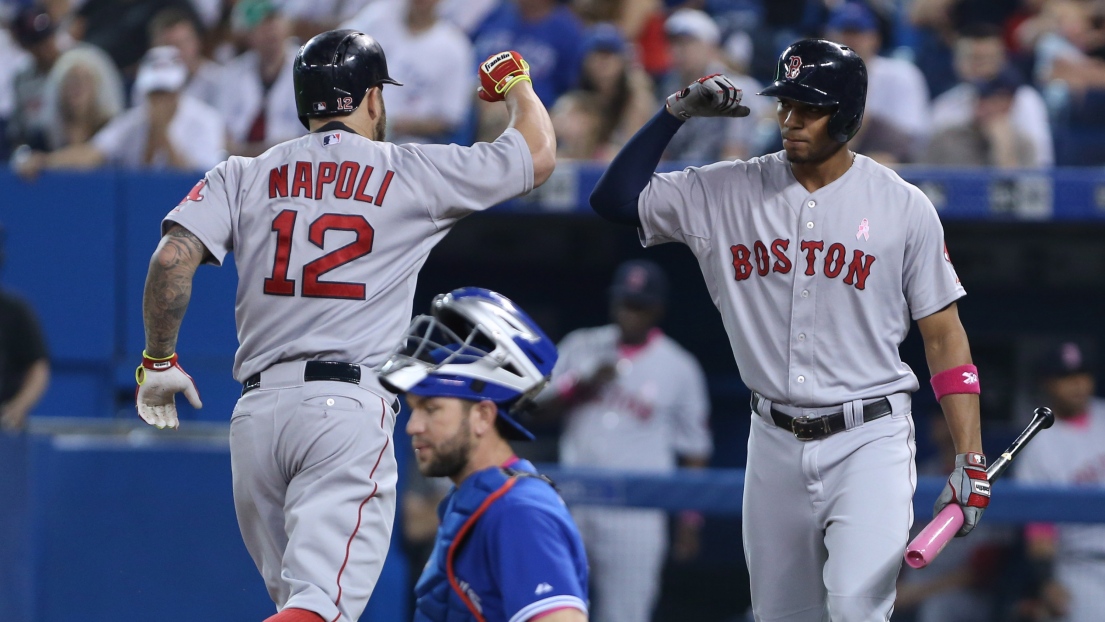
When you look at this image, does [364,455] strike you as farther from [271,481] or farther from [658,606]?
[658,606]

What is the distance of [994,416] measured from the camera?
7.74 metres

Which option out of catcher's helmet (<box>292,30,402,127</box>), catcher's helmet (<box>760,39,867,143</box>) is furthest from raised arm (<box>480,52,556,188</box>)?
catcher's helmet (<box>760,39,867,143</box>)

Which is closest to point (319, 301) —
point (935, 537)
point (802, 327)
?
point (802, 327)

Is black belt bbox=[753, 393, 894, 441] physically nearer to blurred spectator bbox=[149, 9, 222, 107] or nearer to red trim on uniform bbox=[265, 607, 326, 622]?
red trim on uniform bbox=[265, 607, 326, 622]

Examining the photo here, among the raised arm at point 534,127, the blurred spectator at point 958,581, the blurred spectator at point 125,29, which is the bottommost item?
the blurred spectator at point 958,581

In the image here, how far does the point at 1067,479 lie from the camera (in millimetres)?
6625

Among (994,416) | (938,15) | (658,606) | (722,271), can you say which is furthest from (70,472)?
(938,15)

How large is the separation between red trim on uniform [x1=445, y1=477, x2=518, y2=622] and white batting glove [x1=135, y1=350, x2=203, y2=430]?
1.00 metres

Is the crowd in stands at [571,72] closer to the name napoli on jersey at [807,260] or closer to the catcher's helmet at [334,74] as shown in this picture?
the name napoli on jersey at [807,260]

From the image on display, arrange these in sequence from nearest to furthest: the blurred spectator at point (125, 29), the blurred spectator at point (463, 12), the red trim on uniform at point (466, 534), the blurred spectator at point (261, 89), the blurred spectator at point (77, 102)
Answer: the red trim on uniform at point (466, 534) < the blurred spectator at point (261, 89) < the blurred spectator at point (77, 102) < the blurred spectator at point (463, 12) < the blurred spectator at point (125, 29)

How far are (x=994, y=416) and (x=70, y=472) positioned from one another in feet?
15.6

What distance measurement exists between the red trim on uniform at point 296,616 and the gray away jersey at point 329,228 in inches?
24.6

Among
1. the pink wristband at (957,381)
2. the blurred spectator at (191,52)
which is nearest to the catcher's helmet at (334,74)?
the pink wristband at (957,381)

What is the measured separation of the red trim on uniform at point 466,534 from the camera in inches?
107
